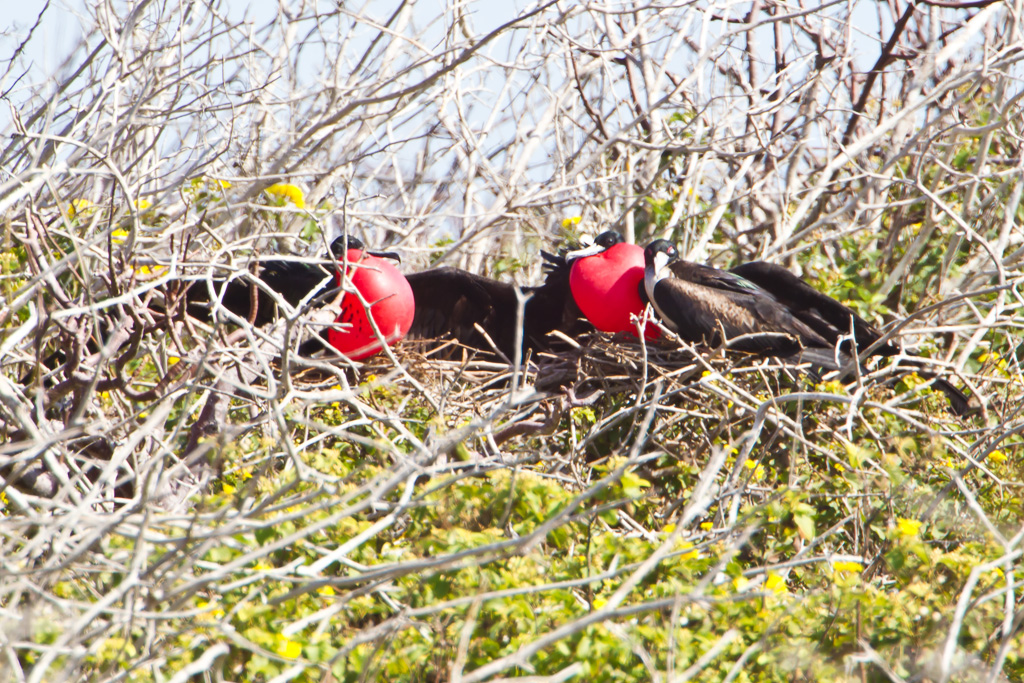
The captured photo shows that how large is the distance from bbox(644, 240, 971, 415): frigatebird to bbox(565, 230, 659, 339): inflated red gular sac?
0.35ft

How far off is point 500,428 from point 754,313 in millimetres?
1335

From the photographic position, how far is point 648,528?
248 centimetres

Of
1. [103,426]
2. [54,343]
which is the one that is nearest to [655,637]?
[103,426]

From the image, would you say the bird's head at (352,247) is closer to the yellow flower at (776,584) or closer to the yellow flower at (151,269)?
the yellow flower at (151,269)

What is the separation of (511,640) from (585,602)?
0.19 m

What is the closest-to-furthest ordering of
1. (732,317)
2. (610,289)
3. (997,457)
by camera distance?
(997,457) → (732,317) → (610,289)

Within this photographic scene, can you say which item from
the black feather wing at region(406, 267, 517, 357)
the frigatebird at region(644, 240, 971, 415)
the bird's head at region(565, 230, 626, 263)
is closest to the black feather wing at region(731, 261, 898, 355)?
the frigatebird at region(644, 240, 971, 415)

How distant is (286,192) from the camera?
3.18m

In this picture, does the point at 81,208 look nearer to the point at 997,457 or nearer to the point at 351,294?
the point at 351,294

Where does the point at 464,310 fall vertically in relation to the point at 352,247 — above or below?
below

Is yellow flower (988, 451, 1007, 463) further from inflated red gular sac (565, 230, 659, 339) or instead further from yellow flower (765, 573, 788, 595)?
inflated red gular sac (565, 230, 659, 339)

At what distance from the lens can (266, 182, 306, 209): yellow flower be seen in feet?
10.3

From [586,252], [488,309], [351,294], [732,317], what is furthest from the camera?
[488,309]

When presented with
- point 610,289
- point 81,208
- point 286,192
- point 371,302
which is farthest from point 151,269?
point 610,289
